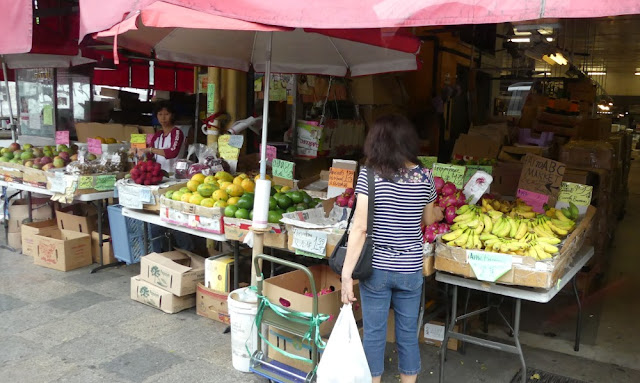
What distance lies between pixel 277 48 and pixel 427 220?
2932 mm

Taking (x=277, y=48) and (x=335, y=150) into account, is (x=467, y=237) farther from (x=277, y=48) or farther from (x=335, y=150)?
(x=335, y=150)

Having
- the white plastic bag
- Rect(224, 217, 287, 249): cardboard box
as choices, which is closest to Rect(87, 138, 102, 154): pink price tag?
Rect(224, 217, 287, 249): cardboard box

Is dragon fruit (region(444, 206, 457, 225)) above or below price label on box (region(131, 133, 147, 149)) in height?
below

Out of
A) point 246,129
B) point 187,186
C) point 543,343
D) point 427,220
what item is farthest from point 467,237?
point 246,129

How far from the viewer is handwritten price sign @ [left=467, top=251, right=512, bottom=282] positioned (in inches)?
129

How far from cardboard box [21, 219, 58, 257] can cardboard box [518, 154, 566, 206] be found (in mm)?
5367

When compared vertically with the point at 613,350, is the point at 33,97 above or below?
above

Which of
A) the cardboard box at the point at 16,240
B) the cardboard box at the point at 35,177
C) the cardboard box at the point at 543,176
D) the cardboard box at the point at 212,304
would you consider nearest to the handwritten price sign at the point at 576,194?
the cardboard box at the point at 543,176

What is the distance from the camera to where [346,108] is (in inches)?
325

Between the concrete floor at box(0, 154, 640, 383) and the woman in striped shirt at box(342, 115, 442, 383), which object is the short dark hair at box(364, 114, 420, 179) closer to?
the woman in striped shirt at box(342, 115, 442, 383)

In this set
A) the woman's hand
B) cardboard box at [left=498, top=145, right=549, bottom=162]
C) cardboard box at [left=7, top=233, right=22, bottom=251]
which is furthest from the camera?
cardboard box at [left=498, top=145, right=549, bottom=162]

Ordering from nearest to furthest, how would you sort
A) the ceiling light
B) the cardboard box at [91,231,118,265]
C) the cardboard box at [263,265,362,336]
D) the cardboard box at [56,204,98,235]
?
the cardboard box at [263,265,362,336], the cardboard box at [91,231,118,265], the cardboard box at [56,204,98,235], the ceiling light

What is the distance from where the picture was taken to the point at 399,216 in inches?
122

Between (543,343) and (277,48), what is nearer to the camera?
(543,343)
